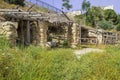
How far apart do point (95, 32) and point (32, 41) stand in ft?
44.2

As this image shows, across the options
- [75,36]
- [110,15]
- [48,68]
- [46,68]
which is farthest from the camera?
[110,15]

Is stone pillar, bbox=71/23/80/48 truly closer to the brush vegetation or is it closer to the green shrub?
the green shrub

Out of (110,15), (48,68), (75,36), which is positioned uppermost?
(110,15)

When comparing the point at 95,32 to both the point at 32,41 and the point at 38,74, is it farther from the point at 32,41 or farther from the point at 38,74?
the point at 38,74

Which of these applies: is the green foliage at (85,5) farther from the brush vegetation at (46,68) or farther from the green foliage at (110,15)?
the brush vegetation at (46,68)

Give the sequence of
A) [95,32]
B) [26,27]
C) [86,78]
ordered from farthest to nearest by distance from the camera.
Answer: [95,32] < [26,27] < [86,78]

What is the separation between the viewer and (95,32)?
1257 inches

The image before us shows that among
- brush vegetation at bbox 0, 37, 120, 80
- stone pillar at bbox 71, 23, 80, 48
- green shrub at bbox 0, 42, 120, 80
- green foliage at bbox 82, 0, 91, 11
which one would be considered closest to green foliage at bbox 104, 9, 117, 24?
green foliage at bbox 82, 0, 91, 11

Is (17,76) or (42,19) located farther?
(42,19)

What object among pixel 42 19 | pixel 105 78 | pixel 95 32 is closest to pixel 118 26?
pixel 95 32

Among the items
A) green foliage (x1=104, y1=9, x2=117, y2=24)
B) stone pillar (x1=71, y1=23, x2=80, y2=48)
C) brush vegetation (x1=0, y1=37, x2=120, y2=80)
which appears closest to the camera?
brush vegetation (x1=0, y1=37, x2=120, y2=80)

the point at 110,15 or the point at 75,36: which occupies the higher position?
the point at 110,15

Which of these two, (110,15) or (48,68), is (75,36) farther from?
(110,15)

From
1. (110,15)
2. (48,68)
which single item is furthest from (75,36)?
(110,15)
